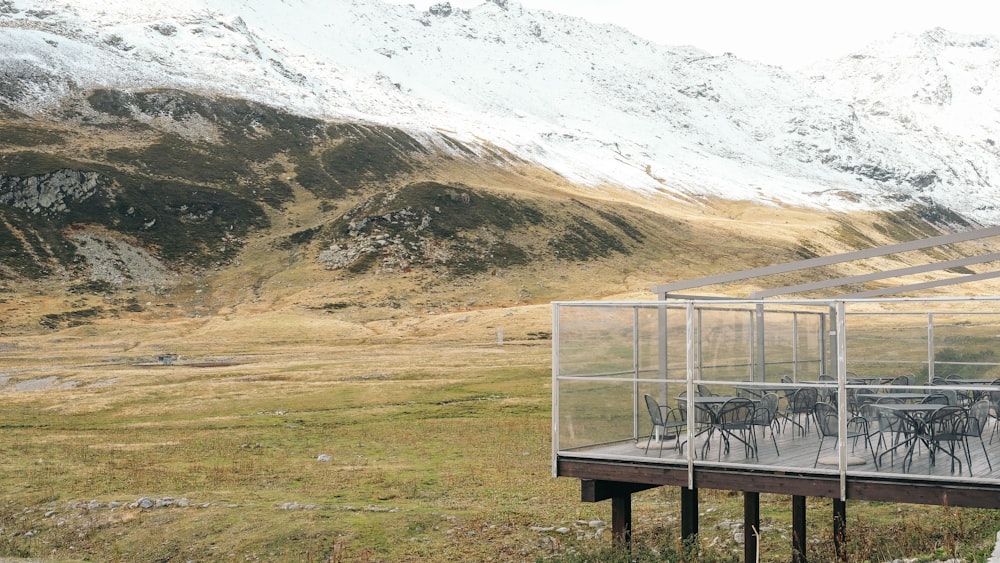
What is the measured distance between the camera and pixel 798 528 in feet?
61.0

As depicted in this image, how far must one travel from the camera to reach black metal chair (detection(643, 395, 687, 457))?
59.2ft

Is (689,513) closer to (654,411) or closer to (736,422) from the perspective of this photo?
(654,411)

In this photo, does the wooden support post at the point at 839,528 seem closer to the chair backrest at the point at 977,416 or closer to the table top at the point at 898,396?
the table top at the point at 898,396

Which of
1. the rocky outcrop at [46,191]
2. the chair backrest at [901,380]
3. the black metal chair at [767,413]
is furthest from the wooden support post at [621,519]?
the rocky outcrop at [46,191]

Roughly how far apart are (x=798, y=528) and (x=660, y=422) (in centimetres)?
344

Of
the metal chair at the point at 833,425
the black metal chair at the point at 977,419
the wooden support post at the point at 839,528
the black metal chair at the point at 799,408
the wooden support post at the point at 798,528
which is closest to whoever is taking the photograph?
the black metal chair at the point at 977,419

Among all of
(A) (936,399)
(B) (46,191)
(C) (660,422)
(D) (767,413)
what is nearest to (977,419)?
(A) (936,399)

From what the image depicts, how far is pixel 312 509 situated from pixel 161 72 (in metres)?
189

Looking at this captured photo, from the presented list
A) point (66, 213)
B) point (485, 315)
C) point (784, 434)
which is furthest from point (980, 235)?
point (66, 213)

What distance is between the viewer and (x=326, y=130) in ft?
614

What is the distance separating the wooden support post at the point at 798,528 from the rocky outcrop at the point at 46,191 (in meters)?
125

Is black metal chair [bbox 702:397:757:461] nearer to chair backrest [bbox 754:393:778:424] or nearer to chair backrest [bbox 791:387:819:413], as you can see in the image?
chair backrest [bbox 754:393:778:424]

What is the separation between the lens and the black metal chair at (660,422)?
59.2 ft

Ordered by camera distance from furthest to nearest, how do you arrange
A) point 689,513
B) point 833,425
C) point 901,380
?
point 901,380, point 689,513, point 833,425
